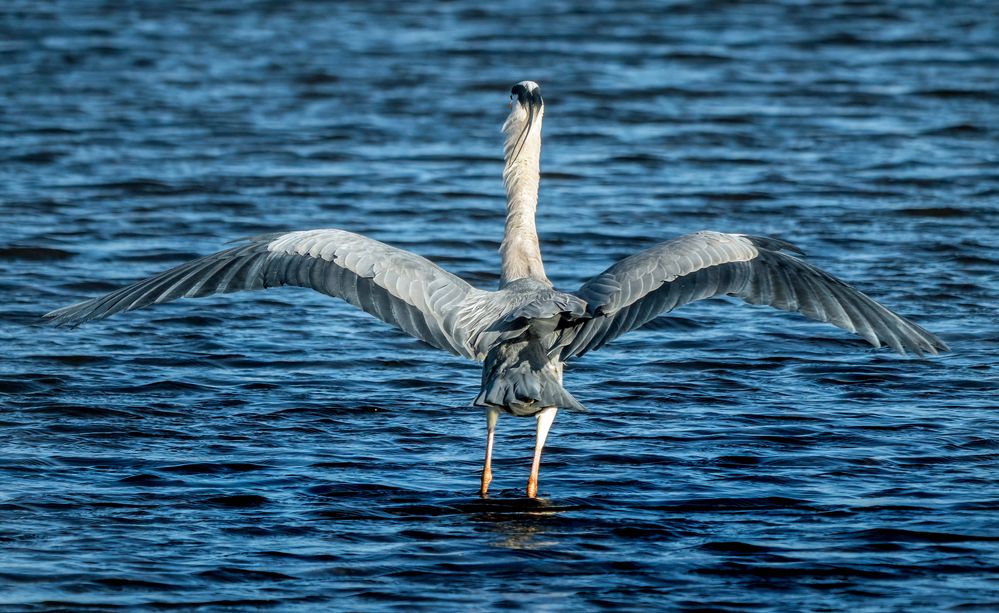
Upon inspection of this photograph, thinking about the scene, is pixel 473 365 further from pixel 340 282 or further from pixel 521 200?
pixel 340 282

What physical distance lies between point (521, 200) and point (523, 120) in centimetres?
45

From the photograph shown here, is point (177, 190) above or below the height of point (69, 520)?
above

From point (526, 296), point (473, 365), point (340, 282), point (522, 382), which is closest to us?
point (522, 382)

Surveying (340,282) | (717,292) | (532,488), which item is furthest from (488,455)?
(717,292)

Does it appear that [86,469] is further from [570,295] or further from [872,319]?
[872,319]

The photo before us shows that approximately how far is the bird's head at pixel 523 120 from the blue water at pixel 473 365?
1.66m

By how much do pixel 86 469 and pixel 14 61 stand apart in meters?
14.8

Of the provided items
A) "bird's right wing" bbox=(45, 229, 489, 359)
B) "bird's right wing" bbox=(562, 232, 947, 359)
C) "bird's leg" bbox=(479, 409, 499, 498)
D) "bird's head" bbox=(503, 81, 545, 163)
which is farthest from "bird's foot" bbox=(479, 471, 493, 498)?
"bird's head" bbox=(503, 81, 545, 163)

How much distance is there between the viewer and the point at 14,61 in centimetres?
2156

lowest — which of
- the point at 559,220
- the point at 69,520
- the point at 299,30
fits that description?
the point at 69,520

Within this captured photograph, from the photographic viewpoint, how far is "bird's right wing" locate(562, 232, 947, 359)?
7.36 m

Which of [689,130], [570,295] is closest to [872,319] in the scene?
[570,295]

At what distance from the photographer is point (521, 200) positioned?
8422mm

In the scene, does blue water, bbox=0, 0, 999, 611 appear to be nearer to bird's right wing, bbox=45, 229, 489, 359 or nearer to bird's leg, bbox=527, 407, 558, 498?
bird's leg, bbox=527, 407, 558, 498
